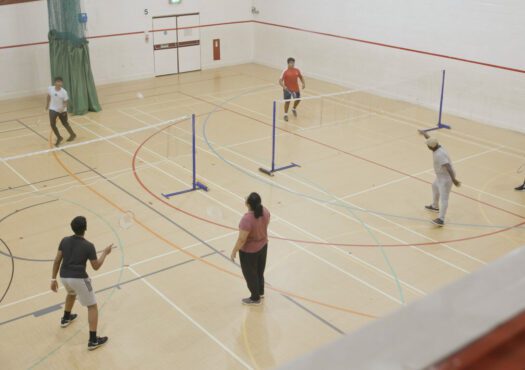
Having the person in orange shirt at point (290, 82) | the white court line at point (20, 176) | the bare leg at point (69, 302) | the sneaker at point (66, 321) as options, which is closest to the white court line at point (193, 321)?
the sneaker at point (66, 321)

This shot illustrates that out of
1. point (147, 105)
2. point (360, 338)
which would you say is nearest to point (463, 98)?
point (147, 105)

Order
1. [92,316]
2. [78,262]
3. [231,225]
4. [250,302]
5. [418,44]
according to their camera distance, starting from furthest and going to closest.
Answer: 1. [418,44]
2. [231,225]
3. [250,302]
4. [92,316]
5. [78,262]

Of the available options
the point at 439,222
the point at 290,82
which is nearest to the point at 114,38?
the point at 290,82

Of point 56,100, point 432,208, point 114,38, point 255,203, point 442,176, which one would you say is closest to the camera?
point 255,203

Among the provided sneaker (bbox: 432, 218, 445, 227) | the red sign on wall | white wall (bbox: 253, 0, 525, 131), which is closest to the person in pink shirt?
sneaker (bbox: 432, 218, 445, 227)

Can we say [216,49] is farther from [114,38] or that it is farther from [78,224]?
[78,224]

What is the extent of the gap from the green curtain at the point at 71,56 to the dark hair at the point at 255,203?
41.7ft

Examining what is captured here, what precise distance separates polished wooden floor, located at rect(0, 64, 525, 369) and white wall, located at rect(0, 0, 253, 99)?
2.14 meters

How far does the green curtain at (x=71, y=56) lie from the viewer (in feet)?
64.1

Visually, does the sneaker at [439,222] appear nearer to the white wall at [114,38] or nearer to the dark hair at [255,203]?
the dark hair at [255,203]

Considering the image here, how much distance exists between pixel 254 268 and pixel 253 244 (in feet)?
1.41

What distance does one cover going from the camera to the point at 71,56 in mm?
19594

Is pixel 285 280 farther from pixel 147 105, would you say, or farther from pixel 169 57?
pixel 169 57

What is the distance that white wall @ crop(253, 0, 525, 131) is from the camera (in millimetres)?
18375
